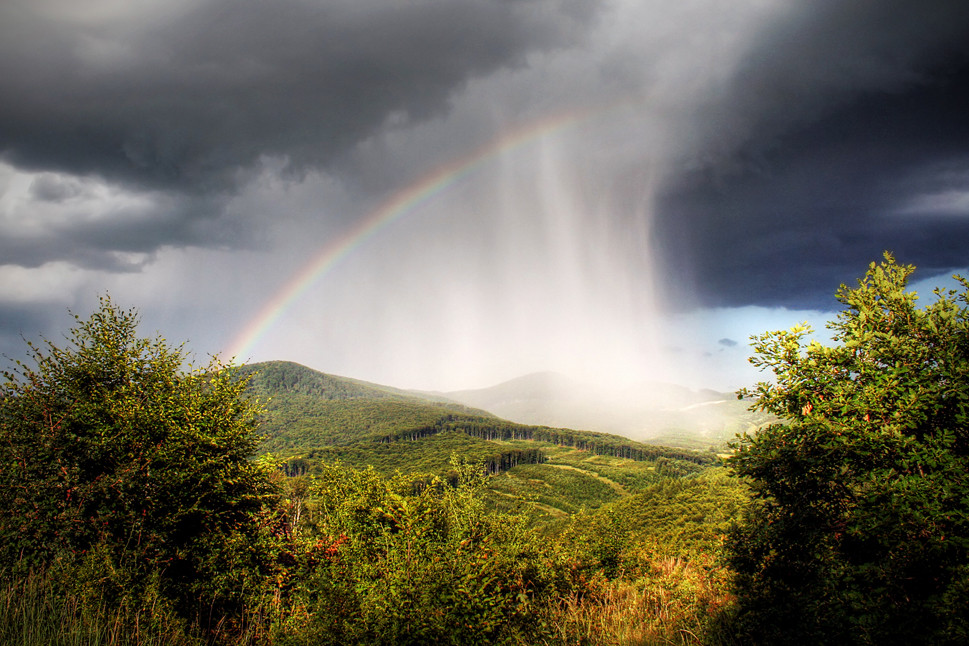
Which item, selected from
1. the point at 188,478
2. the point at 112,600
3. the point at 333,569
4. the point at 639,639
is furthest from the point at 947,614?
the point at 188,478

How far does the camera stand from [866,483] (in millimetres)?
8250

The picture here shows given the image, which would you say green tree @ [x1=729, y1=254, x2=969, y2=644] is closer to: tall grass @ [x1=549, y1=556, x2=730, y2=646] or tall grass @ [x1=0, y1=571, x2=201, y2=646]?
tall grass @ [x1=549, y1=556, x2=730, y2=646]

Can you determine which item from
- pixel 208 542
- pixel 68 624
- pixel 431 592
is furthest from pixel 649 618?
pixel 208 542

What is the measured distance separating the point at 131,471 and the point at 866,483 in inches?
870

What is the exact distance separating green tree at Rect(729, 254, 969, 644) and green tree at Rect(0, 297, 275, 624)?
1687 cm

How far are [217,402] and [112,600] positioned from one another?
12.4 metres

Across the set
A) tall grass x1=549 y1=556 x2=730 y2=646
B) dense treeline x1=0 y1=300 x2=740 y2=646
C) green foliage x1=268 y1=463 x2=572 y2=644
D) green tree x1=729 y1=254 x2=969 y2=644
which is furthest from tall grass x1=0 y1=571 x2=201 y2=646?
green tree x1=729 y1=254 x2=969 y2=644

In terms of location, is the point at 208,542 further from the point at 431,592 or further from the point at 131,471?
the point at 431,592

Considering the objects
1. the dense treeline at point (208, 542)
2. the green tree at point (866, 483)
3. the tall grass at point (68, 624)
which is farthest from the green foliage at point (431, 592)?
the green tree at point (866, 483)

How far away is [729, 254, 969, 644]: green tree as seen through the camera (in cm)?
664

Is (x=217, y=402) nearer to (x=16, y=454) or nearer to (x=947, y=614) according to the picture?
(x=16, y=454)

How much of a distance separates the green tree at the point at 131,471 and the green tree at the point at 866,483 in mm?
16867

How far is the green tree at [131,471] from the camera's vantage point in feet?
44.5

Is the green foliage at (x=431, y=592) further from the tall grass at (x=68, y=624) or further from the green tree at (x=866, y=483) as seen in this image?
the green tree at (x=866, y=483)
